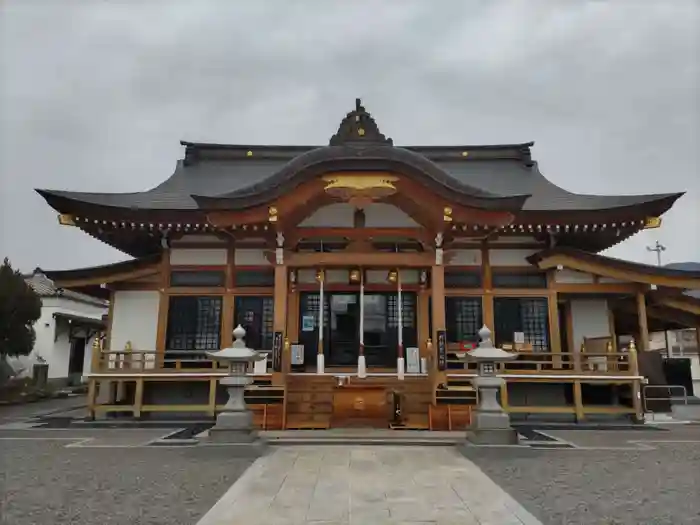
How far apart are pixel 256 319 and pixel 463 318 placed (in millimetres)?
5054

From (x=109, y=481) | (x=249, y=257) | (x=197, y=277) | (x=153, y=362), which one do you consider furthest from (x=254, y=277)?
(x=109, y=481)

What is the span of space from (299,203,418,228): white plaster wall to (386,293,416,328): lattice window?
72.2 inches

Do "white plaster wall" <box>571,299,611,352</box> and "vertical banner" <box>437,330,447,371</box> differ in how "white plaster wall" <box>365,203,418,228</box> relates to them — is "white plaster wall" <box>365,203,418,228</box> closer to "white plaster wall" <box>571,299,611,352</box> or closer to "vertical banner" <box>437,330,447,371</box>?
"vertical banner" <box>437,330,447,371</box>

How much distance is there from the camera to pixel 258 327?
39.7ft

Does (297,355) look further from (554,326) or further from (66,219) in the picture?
(66,219)

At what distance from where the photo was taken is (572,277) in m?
12.0

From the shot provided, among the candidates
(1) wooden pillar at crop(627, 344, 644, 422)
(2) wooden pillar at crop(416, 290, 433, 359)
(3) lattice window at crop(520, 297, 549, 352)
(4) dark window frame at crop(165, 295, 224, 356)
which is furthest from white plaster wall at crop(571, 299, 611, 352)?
(4) dark window frame at crop(165, 295, 224, 356)

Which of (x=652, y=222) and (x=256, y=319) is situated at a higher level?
(x=652, y=222)

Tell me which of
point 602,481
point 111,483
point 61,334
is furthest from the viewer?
point 61,334

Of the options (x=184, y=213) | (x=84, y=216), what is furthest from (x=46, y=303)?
(x=184, y=213)

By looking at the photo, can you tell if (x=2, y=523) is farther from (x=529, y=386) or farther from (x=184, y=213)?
(x=529, y=386)

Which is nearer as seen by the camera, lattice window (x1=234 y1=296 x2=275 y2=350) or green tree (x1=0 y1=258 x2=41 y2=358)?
lattice window (x1=234 y1=296 x2=275 y2=350)

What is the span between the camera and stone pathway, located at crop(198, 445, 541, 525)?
4508 mm

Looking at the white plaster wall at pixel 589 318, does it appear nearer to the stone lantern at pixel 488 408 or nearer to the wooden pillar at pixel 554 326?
the wooden pillar at pixel 554 326
